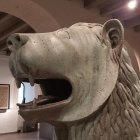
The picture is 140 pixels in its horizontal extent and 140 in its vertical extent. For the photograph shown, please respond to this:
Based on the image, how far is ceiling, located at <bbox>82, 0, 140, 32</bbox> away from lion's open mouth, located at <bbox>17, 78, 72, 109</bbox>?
1869mm

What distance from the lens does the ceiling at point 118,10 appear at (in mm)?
2321

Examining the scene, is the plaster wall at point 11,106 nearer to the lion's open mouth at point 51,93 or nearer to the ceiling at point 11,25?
the ceiling at point 11,25

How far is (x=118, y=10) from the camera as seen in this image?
249 cm

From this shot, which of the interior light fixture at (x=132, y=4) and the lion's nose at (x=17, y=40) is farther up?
the interior light fixture at (x=132, y=4)

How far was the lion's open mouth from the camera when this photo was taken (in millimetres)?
459

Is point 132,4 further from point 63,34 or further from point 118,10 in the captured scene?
point 63,34

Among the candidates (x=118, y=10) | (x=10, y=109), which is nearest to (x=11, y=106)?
(x=10, y=109)

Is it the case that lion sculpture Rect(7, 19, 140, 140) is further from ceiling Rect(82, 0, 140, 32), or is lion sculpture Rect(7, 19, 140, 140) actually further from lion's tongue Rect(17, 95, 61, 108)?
ceiling Rect(82, 0, 140, 32)

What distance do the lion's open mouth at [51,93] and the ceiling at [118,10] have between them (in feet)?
6.13

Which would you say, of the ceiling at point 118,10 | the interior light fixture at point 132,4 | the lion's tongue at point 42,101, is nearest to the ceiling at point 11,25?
the ceiling at point 118,10

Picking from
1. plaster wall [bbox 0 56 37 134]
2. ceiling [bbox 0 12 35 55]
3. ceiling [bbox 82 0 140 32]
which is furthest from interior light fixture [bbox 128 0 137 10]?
plaster wall [bbox 0 56 37 134]

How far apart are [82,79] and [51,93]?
3.4 inches

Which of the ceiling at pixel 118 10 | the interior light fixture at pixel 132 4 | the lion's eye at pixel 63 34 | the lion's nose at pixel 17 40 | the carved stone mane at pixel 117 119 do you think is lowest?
the carved stone mane at pixel 117 119

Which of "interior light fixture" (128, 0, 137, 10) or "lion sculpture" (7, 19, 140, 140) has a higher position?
"interior light fixture" (128, 0, 137, 10)
